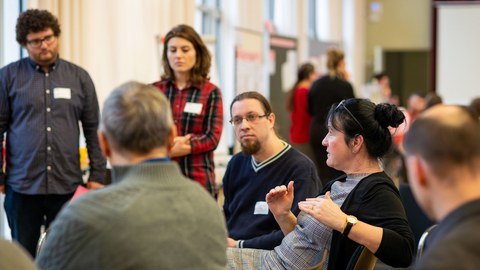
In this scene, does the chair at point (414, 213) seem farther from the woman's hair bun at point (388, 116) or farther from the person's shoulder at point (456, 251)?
the person's shoulder at point (456, 251)

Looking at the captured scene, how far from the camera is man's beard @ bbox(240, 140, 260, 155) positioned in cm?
337

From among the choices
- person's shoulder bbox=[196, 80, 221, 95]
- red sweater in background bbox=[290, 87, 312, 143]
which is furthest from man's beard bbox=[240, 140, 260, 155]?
red sweater in background bbox=[290, 87, 312, 143]

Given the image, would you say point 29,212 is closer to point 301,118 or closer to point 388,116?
point 388,116

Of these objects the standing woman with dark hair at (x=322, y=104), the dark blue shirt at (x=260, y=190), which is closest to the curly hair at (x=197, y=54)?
the dark blue shirt at (x=260, y=190)

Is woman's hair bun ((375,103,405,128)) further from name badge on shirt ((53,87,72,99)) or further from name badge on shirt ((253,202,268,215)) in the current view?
name badge on shirt ((53,87,72,99))

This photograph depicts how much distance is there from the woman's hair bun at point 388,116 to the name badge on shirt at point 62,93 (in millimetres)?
1792

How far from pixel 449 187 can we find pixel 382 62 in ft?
46.5

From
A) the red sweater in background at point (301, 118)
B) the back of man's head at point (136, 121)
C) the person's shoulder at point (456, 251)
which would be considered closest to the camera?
the person's shoulder at point (456, 251)

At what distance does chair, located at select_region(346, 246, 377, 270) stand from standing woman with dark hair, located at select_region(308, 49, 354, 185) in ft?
14.0

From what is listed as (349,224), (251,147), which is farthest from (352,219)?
(251,147)

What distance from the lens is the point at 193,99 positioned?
408 centimetres

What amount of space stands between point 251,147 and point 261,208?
10.8 inches

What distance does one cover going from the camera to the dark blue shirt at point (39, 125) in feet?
12.8

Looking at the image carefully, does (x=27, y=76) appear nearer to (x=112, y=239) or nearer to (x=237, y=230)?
(x=237, y=230)
